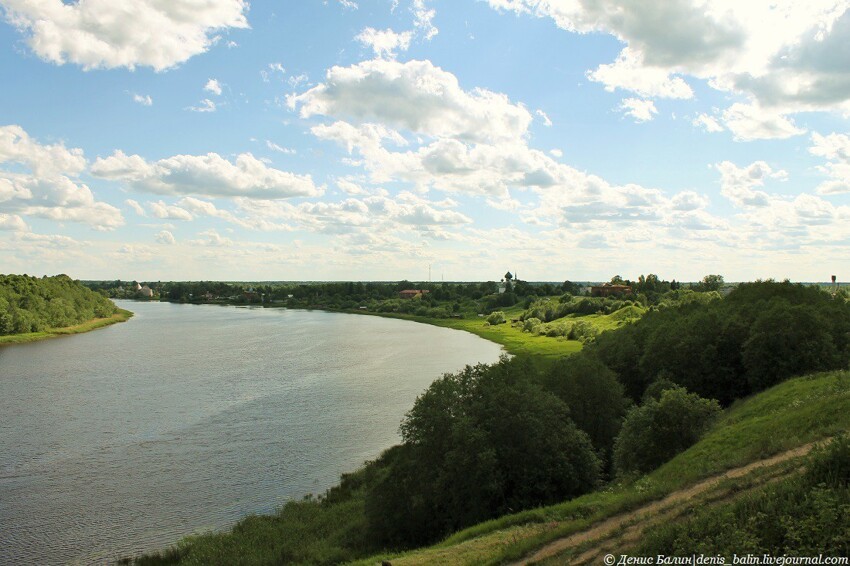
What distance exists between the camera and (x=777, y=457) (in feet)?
55.6

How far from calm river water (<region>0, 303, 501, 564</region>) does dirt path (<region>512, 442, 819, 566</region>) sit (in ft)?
56.8

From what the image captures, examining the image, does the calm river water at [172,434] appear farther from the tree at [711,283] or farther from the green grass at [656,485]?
the tree at [711,283]

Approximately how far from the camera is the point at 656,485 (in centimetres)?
1811

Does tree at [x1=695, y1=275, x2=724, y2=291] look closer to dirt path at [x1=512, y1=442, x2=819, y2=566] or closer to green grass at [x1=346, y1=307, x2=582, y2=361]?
green grass at [x1=346, y1=307, x2=582, y2=361]

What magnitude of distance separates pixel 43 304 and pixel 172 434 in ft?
297

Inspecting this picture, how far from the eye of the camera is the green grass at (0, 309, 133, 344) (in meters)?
92.7

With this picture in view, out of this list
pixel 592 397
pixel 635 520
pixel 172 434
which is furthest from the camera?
pixel 172 434

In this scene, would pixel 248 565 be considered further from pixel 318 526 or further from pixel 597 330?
pixel 597 330

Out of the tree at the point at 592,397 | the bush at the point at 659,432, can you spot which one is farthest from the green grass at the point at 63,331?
the bush at the point at 659,432

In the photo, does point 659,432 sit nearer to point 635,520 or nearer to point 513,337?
point 635,520

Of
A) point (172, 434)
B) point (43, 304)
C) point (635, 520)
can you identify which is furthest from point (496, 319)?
point (635, 520)

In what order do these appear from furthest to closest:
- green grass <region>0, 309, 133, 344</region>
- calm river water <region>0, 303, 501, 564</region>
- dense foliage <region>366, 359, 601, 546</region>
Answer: green grass <region>0, 309, 133, 344</region> < calm river water <region>0, 303, 501, 564</region> < dense foliage <region>366, 359, 601, 546</region>

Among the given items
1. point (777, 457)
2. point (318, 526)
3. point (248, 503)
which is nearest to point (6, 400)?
point (248, 503)

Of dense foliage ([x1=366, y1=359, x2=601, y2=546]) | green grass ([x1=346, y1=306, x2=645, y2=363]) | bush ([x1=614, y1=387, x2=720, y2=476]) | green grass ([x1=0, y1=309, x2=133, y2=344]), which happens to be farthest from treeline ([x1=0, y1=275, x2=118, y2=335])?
bush ([x1=614, y1=387, x2=720, y2=476])
